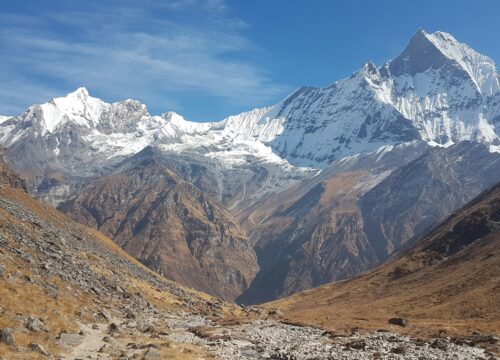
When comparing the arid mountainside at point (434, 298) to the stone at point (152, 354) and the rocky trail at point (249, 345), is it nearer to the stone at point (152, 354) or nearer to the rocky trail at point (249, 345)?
the rocky trail at point (249, 345)

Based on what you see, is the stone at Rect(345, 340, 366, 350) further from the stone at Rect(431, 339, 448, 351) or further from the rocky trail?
the stone at Rect(431, 339, 448, 351)

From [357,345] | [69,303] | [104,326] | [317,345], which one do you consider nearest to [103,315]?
[104,326]

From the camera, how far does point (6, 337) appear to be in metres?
45.6

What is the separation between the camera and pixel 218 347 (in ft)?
208

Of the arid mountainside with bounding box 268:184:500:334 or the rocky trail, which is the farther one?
the arid mountainside with bounding box 268:184:500:334

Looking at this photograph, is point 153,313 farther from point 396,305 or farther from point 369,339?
point 396,305

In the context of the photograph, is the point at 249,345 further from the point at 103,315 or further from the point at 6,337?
the point at 6,337

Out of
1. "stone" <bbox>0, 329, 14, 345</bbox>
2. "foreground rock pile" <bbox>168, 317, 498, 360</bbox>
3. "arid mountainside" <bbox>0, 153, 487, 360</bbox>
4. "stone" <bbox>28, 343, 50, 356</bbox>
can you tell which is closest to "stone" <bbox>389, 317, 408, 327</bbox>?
"arid mountainside" <bbox>0, 153, 487, 360</bbox>

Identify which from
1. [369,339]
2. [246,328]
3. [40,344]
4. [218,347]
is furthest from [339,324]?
[40,344]

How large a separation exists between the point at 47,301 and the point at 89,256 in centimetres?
5023

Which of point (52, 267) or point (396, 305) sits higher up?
point (396, 305)

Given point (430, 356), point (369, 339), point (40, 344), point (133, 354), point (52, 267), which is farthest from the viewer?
point (52, 267)

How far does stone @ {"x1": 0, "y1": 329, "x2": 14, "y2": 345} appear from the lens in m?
45.3


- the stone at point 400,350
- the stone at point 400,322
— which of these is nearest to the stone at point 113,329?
the stone at point 400,350
